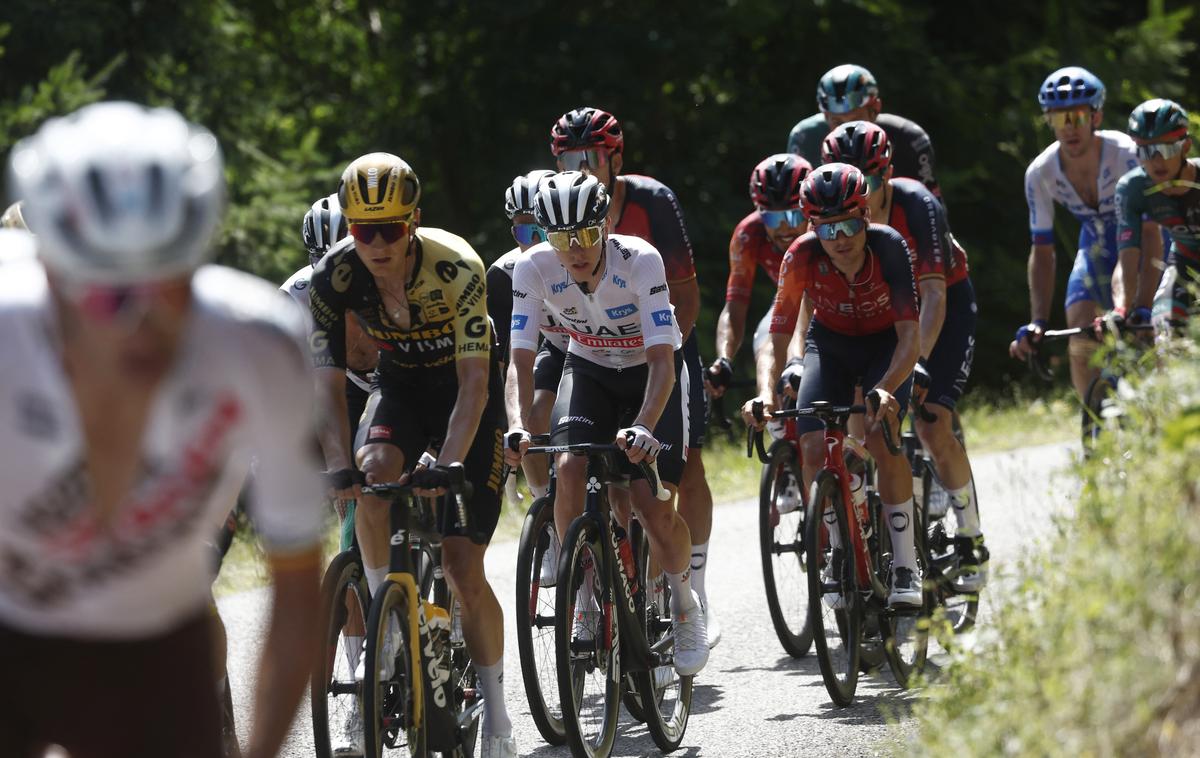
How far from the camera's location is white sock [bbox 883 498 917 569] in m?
7.62

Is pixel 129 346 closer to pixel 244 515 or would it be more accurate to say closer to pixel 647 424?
pixel 647 424

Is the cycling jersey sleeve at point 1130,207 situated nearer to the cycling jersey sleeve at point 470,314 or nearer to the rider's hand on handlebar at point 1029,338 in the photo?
the rider's hand on handlebar at point 1029,338

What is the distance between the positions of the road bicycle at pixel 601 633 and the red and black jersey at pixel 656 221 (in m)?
2.02

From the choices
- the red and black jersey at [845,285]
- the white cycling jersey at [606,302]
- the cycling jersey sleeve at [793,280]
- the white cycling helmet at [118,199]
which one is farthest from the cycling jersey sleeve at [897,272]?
the white cycling helmet at [118,199]

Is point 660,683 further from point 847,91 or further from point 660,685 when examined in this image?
point 847,91

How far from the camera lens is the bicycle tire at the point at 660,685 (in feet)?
21.6

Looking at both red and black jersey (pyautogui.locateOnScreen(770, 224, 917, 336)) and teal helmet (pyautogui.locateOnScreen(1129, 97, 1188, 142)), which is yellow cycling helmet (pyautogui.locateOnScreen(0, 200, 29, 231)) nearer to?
red and black jersey (pyautogui.locateOnScreen(770, 224, 917, 336))

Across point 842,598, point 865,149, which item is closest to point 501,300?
point 865,149

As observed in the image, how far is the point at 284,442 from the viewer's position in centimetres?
276

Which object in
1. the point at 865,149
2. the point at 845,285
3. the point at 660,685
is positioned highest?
the point at 865,149

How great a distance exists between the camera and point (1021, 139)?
20828 mm

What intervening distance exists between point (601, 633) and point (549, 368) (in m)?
2.10

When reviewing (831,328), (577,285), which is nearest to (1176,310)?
(831,328)

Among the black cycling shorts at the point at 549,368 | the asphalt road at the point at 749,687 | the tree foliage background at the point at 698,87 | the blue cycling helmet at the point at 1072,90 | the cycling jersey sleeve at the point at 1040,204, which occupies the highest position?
the tree foliage background at the point at 698,87
